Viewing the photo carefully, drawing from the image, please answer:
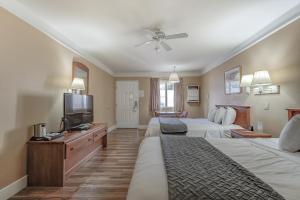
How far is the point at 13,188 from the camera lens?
2.38 m

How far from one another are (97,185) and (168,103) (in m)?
5.74

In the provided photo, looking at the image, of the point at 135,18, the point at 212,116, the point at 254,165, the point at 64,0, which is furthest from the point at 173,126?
the point at 64,0

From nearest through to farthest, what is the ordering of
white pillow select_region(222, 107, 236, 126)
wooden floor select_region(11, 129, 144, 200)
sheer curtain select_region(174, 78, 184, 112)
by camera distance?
wooden floor select_region(11, 129, 144, 200) → white pillow select_region(222, 107, 236, 126) → sheer curtain select_region(174, 78, 184, 112)

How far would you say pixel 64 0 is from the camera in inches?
94.6

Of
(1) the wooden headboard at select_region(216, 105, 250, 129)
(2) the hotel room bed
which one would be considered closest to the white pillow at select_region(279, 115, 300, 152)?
(2) the hotel room bed

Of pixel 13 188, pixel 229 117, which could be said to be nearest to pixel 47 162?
pixel 13 188

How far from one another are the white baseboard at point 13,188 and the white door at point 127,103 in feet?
18.4

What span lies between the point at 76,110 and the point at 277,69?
140 inches

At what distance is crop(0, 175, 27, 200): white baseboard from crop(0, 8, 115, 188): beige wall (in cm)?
5

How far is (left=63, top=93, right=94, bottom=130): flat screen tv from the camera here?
10.6 ft

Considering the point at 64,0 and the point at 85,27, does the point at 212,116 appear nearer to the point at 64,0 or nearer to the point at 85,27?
the point at 85,27

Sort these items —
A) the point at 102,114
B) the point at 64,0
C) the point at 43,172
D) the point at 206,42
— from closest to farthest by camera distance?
the point at 64,0 → the point at 43,172 → the point at 206,42 → the point at 102,114

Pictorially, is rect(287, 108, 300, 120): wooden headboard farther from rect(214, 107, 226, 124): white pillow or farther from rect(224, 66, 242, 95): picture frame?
rect(224, 66, 242, 95): picture frame

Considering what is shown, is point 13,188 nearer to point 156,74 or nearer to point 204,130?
point 204,130
